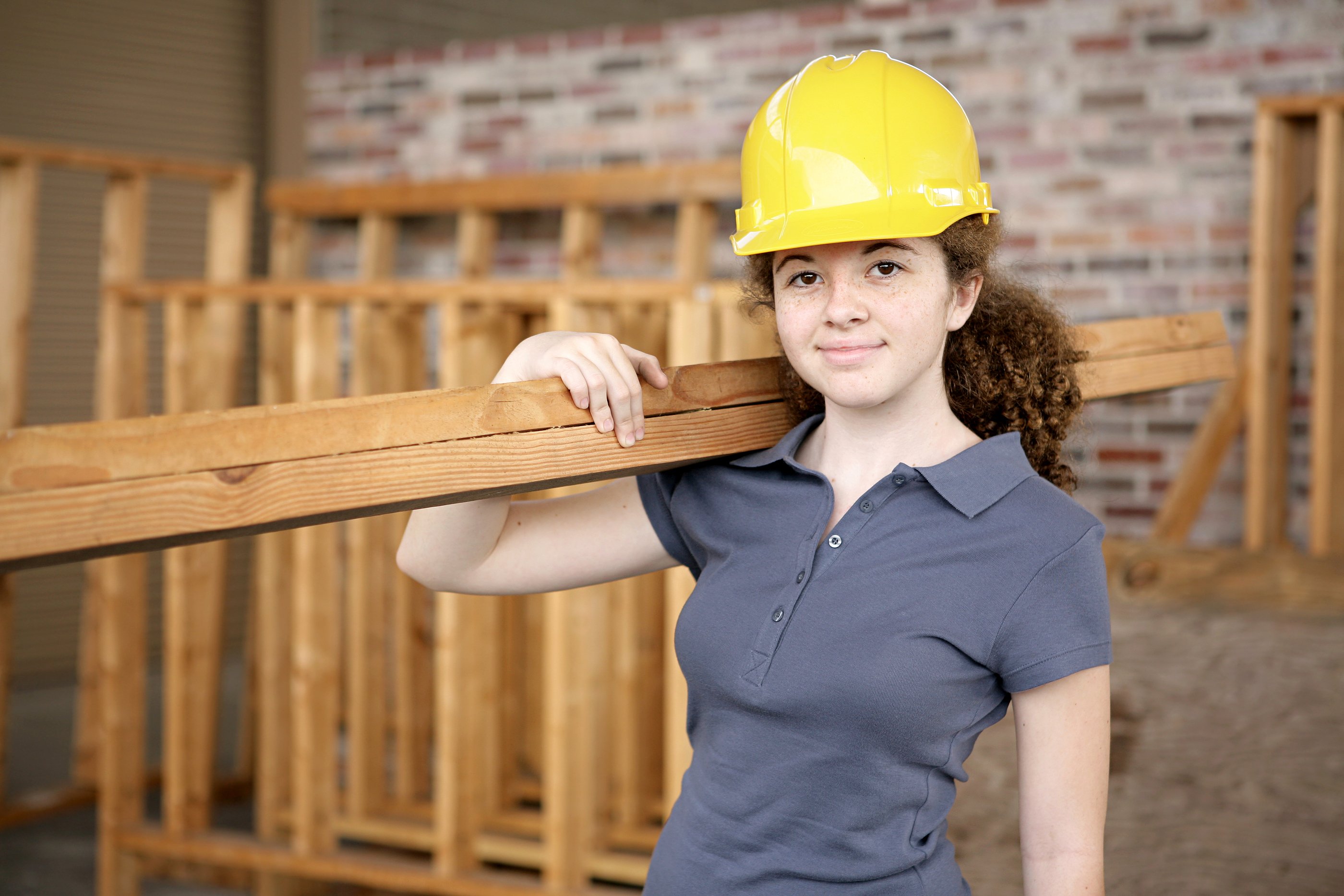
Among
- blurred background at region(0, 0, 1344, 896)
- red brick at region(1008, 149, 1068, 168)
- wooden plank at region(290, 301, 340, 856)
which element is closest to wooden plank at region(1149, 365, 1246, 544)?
blurred background at region(0, 0, 1344, 896)

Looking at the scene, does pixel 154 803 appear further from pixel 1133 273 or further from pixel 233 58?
pixel 1133 273

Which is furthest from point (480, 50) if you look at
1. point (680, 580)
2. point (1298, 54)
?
point (1298, 54)

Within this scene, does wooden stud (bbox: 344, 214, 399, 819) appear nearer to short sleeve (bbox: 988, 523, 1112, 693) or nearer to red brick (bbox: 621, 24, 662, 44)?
red brick (bbox: 621, 24, 662, 44)

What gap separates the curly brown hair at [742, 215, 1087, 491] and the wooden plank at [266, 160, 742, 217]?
8.77 ft

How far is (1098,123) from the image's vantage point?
12.7 feet

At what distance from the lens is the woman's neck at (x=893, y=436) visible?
136 centimetres

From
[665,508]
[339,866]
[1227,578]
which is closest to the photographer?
[665,508]

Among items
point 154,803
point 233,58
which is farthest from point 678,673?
point 233,58

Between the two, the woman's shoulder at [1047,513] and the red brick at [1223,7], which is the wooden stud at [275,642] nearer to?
the woman's shoulder at [1047,513]

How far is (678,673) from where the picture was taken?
118 inches

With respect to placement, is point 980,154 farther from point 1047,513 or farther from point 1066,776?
point 1066,776

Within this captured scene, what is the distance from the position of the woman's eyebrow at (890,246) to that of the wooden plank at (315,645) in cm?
239

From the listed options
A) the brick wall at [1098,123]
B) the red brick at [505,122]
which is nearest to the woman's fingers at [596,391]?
the brick wall at [1098,123]

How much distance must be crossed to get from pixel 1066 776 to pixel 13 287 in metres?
3.88
